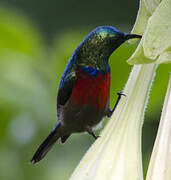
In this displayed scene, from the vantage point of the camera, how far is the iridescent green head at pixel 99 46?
68 centimetres

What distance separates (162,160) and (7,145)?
2.41 feet

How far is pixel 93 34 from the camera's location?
696mm

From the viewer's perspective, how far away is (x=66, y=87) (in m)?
0.75

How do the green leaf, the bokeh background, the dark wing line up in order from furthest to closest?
the bokeh background → the dark wing → the green leaf

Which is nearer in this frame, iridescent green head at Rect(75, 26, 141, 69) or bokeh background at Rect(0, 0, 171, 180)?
iridescent green head at Rect(75, 26, 141, 69)

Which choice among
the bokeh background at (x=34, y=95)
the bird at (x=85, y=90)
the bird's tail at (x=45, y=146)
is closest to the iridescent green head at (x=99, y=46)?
the bird at (x=85, y=90)

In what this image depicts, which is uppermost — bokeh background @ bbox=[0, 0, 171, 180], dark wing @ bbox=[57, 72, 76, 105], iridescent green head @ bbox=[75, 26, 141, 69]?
iridescent green head @ bbox=[75, 26, 141, 69]

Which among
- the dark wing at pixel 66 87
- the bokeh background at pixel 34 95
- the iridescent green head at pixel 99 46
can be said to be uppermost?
the iridescent green head at pixel 99 46

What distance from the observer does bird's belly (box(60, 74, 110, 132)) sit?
0.71 metres

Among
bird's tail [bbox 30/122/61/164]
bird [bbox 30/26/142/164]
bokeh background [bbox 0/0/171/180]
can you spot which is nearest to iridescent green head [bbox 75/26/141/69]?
bird [bbox 30/26/142/164]

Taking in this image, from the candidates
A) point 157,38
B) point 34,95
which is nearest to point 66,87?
A: point 157,38

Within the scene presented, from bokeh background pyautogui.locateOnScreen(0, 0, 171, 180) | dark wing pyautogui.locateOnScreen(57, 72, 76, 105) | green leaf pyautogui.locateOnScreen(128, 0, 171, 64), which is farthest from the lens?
bokeh background pyautogui.locateOnScreen(0, 0, 171, 180)

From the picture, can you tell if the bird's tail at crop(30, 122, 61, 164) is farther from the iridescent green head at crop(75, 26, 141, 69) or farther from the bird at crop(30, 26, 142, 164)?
the iridescent green head at crop(75, 26, 141, 69)

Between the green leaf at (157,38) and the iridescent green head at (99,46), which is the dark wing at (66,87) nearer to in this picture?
the iridescent green head at (99,46)
